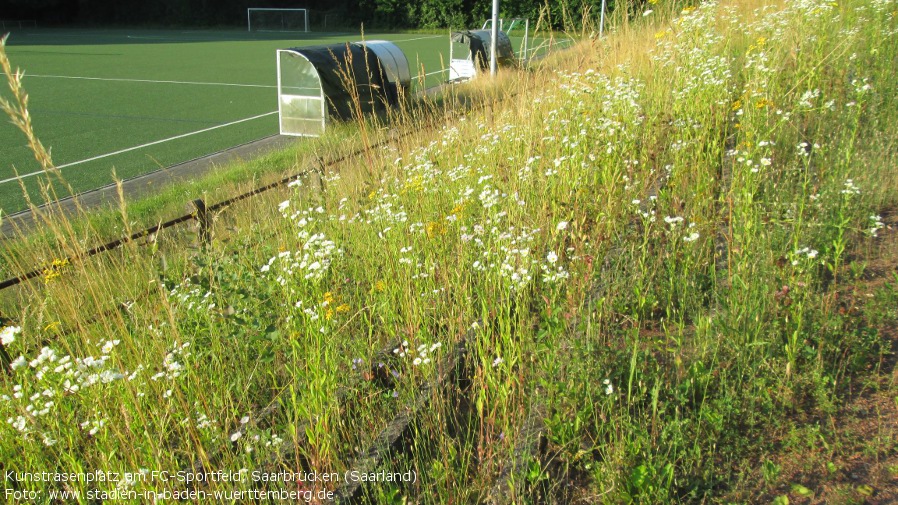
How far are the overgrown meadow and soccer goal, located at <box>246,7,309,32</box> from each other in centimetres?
4723

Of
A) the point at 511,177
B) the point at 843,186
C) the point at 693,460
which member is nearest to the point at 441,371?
the point at 693,460

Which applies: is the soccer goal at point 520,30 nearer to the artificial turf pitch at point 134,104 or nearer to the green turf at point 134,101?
the green turf at point 134,101

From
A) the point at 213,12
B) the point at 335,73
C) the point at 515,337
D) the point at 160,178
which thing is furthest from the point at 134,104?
the point at 213,12

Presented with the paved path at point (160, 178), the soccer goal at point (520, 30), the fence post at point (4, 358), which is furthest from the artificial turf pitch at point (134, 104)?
the fence post at point (4, 358)

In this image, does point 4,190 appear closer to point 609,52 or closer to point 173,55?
point 609,52

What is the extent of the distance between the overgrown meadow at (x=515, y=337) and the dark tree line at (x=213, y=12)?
41.9m

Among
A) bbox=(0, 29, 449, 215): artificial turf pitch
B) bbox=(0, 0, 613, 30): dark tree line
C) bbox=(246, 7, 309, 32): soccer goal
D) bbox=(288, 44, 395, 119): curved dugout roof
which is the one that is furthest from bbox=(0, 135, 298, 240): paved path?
bbox=(246, 7, 309, 32): soccer goal

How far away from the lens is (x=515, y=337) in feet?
10.7

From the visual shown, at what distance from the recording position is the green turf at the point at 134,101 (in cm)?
1190

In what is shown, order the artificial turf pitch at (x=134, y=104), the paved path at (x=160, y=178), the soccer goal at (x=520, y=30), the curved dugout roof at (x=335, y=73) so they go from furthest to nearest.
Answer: the curved dugout roof at (x=335, y=73) < the artificial turf pitch at (x=134, y=104) < the paved path at (x=160, y=178) < the soccer goal at (x=520, y=30)

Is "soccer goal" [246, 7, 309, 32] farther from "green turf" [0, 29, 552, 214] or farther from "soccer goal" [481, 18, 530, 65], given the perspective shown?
"soccer goal" [481, 18, 530, 65]

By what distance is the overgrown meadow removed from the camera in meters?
2.67

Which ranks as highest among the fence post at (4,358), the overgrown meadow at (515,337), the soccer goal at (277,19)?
the soccer goal at (277,19)

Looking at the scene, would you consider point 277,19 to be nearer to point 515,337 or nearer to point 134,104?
point 134,104
